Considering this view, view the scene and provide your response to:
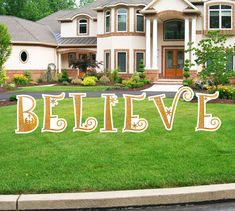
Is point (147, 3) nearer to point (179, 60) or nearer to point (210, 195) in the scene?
point (179, 60)

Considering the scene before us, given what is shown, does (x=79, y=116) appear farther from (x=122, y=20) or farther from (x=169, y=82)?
(x=122, y=20)

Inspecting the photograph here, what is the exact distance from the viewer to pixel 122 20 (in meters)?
33.2

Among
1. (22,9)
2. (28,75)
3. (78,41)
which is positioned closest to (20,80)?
(28,75)

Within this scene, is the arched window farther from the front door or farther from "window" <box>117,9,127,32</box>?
"window" <box>117,9,127,32</box>

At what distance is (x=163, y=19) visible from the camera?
33.6 m

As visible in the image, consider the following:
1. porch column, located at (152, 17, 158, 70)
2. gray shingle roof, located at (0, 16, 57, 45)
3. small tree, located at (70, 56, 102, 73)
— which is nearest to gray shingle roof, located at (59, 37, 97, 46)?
gray shingle roof, located at (0, 16, 57, 45)

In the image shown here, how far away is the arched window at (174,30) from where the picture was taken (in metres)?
33.5

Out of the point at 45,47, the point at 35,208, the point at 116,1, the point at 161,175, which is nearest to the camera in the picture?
the point at 35,208

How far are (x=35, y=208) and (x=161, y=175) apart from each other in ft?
6.37

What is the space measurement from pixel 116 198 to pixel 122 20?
28.4 metres

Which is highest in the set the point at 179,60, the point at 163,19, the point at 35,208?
the point at 163,19

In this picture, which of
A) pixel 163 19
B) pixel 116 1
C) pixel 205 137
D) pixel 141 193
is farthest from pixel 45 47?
pixel 141 193

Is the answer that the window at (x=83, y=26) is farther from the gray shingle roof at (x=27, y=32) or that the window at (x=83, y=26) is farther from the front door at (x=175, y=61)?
the front door at (x=175, y=61)

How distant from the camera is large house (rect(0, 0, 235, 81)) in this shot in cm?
3150
